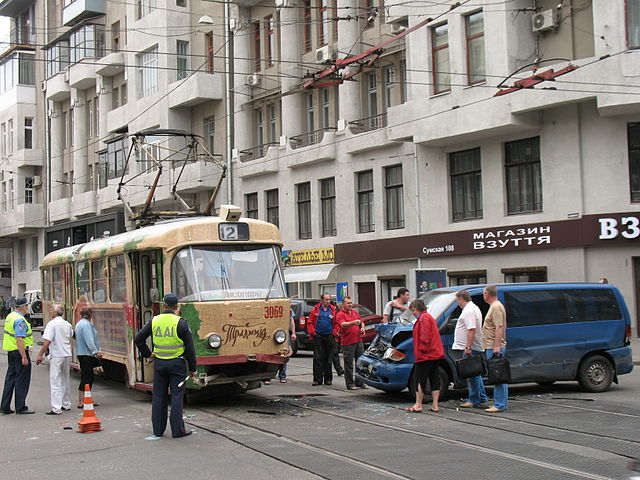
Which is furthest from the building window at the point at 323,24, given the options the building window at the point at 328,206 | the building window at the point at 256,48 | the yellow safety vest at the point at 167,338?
the yellow safety vest at the point at 167,338

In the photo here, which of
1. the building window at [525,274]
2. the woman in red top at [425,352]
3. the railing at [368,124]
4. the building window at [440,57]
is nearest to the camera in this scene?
the woman in red top at [425,352]

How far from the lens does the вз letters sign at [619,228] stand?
23641 mm

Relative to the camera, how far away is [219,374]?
13062mm

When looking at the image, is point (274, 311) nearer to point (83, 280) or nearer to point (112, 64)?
point (83, 280)

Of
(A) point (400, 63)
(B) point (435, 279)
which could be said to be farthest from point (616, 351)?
(A) point (400, 63)

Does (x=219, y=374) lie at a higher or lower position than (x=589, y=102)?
lower

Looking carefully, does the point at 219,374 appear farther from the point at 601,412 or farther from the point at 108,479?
the point at 601,412

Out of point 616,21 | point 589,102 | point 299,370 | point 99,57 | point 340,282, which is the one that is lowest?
point 299,370

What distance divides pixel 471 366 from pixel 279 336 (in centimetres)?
303

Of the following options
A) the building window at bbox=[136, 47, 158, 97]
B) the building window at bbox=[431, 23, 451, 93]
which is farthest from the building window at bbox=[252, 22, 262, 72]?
the building window at bbox=[431, 23, 451, 93]

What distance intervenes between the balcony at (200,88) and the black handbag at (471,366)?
2874cm

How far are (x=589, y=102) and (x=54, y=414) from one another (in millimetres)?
17738

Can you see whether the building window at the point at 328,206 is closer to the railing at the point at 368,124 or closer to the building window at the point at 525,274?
the railing at the point at 368,124

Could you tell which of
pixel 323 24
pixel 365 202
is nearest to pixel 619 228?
pixel 365 202
